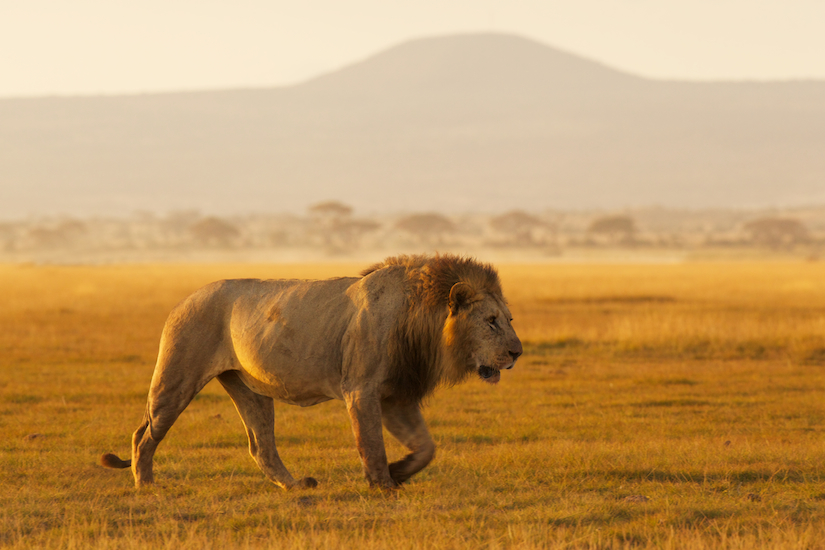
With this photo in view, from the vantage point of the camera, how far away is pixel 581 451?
29.2 feet

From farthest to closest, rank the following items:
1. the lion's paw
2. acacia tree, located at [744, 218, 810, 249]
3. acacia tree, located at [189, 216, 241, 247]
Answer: acacia tree, located at [189, 216, 241, 247] < acacia tree, located at [744, 218, 810, 249] < the lion's paw

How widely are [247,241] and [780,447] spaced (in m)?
89.4

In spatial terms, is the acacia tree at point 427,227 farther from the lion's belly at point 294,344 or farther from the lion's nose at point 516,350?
the lion's nose at point 516,350

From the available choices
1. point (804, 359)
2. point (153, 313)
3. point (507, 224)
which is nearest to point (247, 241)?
point (507, 224)

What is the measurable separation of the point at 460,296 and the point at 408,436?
119 cm

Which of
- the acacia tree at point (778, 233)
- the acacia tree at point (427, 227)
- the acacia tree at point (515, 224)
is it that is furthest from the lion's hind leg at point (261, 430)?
the acacia tree at point (515, 224)

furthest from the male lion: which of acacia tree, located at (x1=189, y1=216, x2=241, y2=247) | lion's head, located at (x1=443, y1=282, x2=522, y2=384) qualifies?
acacia tree, located at (x1=189, y1=216, x2=241, y2=247)

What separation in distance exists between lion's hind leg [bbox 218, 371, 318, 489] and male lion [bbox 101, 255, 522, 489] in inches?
0.4

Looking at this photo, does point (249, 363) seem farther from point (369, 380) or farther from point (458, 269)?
point (458, 269)

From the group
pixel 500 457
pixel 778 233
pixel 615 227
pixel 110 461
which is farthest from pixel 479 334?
pixel 778 233

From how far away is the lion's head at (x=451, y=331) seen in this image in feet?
23.2

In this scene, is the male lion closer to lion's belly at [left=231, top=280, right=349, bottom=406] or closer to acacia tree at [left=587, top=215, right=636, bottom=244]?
lion's belly at [left=231, top=280, right=349, bottom=406]

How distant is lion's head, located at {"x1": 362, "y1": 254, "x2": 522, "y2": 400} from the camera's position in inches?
279

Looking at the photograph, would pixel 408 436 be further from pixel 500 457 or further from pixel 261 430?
pixel 500 457
